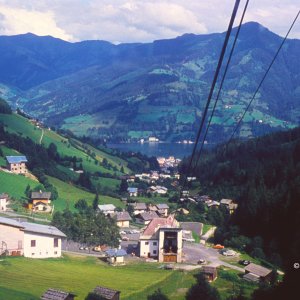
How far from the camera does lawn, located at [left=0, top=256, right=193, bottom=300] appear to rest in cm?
2525

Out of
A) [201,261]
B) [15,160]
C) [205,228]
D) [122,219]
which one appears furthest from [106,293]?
[15,160]

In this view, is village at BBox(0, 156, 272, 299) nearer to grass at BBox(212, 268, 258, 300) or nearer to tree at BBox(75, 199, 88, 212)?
grass at BBox(212, 268, 258, 300)

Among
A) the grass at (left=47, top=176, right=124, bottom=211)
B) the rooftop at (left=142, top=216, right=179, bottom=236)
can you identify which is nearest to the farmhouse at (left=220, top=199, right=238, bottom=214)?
the grass at (left=47, top=176, right=124, bottom=211)

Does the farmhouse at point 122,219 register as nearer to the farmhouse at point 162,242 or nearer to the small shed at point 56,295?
the farmhouse at point 162,242

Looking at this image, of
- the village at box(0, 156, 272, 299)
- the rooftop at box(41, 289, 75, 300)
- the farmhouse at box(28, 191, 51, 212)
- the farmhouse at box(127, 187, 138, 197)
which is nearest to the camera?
the rooftop at box(41, 289, 75, 300)

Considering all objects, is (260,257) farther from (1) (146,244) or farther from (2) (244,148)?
(2) (244,148)

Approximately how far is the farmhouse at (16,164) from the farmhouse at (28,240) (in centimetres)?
3930

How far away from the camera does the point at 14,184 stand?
215 feet

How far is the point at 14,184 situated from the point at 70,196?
8078 millimetres

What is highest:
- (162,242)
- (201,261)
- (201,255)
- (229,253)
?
(162,242)

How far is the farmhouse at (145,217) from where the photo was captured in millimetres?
63000

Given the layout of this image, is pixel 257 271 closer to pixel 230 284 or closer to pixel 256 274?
pixel 256 274

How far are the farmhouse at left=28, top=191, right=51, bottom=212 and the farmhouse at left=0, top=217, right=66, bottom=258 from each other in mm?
20606

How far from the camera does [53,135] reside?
11794 cm
